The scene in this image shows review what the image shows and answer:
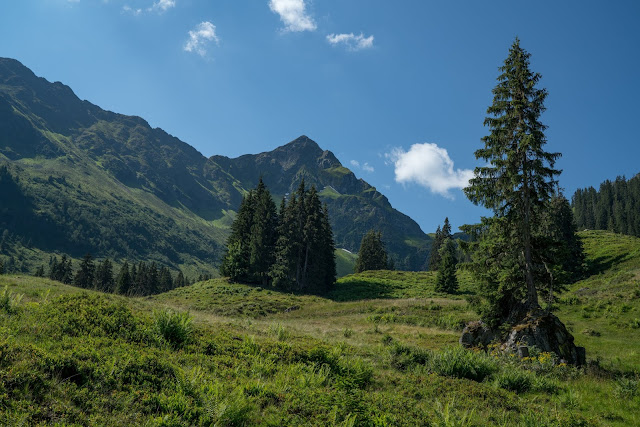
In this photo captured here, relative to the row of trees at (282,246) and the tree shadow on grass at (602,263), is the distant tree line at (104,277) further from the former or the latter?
the tree shadow on grass at (602,263)

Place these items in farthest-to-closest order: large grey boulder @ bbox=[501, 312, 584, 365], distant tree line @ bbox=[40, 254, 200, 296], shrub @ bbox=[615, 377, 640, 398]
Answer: distant tree line @ bbox=[40, 254, 200, 296]
large grey boulder @ bbox=[501, 312, 584, 365]
shrub @ bbox=[615, 377, 640, 398]

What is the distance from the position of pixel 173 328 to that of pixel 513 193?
1871cm

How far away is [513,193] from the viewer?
19.8 m

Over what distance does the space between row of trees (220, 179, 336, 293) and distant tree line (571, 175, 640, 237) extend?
125552mm

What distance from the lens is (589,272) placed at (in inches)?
2244

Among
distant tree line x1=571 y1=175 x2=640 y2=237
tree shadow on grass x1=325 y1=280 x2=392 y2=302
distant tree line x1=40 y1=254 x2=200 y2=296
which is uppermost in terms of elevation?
distant tree line x1=571 y1=175 x2=640 y2=237

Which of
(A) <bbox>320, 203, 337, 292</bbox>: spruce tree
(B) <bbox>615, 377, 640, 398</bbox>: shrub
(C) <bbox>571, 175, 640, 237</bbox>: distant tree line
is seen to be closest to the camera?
(B) <bbox>615, 377, 640, 398</bbox>: shrub

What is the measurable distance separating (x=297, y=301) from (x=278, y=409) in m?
39.1

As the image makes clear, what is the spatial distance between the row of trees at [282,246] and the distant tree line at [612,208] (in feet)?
412

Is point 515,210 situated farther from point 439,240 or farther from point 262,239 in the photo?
point 439,240

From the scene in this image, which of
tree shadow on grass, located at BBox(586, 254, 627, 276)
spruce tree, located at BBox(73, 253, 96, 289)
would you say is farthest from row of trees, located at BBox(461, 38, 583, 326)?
spruce tree, located at BBox(73, 253, 96, 289)

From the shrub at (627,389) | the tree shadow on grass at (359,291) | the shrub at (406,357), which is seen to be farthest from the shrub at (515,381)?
the tree shadow on grass at (359,291)

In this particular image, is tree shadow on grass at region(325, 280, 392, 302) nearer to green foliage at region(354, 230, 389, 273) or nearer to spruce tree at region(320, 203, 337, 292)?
spruce tree at region(320, 203, 337, 292)

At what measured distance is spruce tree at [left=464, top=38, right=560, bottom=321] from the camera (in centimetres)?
1945
